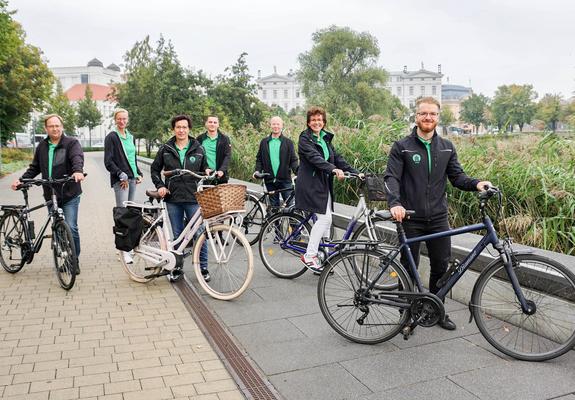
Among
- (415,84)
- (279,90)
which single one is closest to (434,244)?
(415,84)

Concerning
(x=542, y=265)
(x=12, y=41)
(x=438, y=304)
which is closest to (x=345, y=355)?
(x=438, y=304)

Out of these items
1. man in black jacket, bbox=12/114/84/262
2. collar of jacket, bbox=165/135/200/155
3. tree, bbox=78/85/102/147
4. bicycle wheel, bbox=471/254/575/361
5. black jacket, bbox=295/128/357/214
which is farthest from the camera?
tree, bbox=78/85/102/147

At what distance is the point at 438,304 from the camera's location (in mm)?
4051

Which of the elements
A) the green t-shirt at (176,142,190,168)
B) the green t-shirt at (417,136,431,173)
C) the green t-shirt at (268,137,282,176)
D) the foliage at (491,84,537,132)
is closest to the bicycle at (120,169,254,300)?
the green t-shirt at (176,142,190,168)

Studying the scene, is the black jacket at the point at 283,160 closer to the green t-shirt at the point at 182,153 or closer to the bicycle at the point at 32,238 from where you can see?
the green t-shirt at the point at 182,153

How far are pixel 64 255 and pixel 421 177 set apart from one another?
381cm

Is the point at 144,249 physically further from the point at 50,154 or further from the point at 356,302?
the point at 356,302

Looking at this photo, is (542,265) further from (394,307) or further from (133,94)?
(133,94)

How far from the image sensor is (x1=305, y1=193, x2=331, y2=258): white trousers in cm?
574

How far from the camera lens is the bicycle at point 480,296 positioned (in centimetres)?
392

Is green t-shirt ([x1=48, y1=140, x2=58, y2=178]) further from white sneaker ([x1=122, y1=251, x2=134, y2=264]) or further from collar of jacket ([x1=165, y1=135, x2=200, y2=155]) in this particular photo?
collar of jacket ([x1=165, y1=135, x2=200, y2=155])

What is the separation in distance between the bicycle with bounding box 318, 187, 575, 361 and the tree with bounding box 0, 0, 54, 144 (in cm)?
2070

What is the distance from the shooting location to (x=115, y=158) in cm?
735

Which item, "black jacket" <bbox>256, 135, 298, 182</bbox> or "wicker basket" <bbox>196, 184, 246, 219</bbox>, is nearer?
"wicker basket" <bbox>196, 184, 246, 219</bbox>
